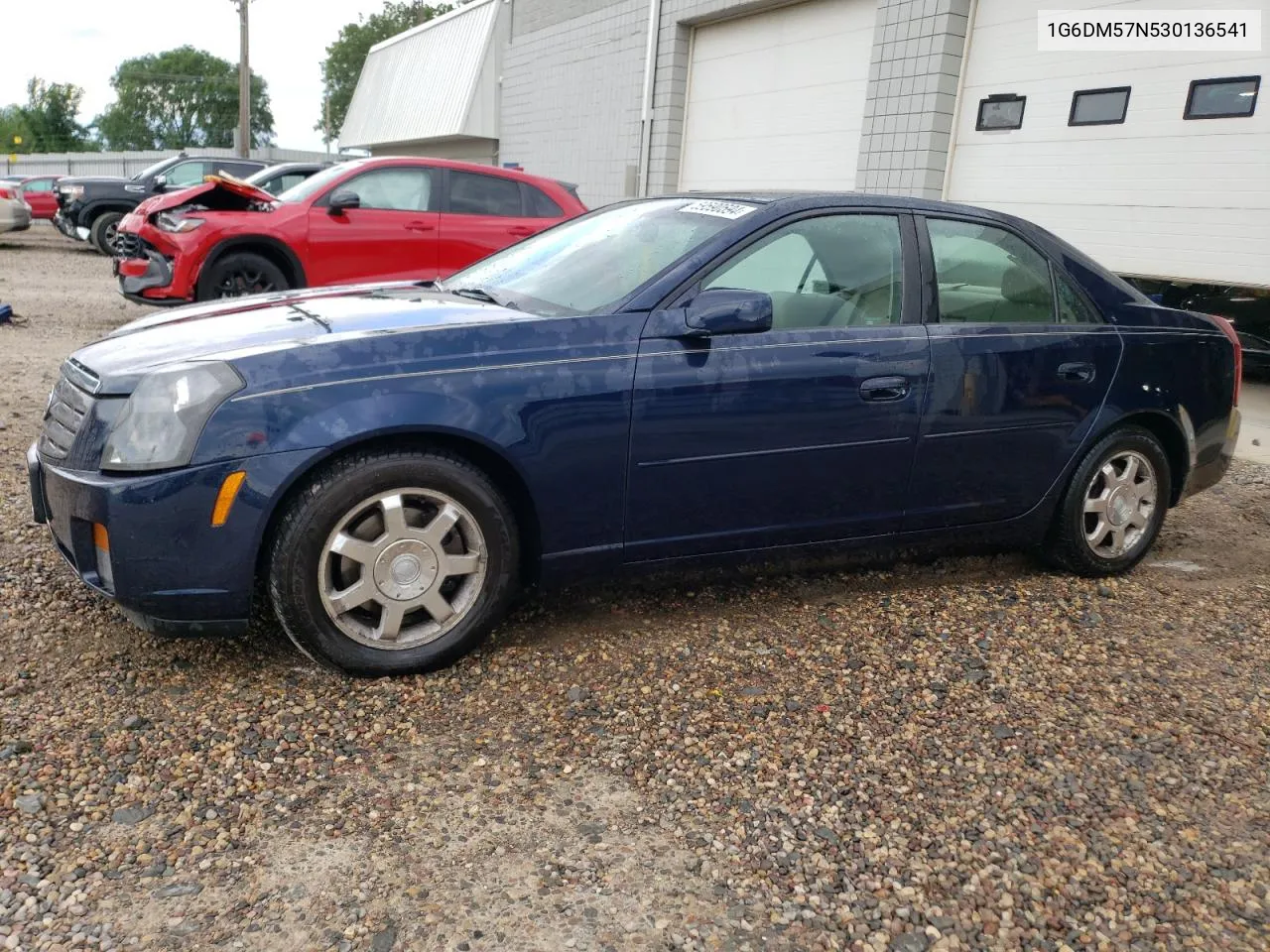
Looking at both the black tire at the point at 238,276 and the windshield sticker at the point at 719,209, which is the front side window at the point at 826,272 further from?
the black tire at the point at 238,276

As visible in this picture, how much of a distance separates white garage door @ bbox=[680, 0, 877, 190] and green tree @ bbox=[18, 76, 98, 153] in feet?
259

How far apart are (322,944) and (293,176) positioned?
1163 cm

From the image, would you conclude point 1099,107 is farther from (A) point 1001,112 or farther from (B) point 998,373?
(B) point 998,373

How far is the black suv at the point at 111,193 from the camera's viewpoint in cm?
1697

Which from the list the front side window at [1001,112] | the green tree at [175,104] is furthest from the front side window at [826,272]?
the green tree at [175,104]

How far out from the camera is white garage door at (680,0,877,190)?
35.6ft

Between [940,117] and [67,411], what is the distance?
28.3ft

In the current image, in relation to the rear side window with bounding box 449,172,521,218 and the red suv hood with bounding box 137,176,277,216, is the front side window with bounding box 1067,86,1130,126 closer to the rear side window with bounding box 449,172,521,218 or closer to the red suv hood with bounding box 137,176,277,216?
the rear side window with bounding box 449,172,521,218

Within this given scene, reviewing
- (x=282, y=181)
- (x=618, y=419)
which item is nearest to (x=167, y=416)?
(x=618, y=419)

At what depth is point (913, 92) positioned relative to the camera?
32.2 feet

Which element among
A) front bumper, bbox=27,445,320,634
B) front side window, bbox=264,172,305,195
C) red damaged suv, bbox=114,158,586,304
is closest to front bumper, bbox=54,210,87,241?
front side window, bbox=264,172,305,195

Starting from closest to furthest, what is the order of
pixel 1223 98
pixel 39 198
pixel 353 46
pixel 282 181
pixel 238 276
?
pixel 1223 98 → pixel 238 276 → pixel 282 181 → pixel 39 198 → pixel 353 46

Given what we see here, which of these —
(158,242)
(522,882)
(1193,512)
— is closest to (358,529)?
(522,882)

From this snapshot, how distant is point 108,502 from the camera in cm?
273
